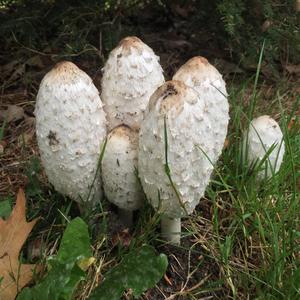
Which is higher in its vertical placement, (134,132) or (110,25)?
(134,132)

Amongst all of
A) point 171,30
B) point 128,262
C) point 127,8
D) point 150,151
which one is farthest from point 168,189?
point 171,30

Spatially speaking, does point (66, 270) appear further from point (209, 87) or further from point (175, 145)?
point (209, 87)

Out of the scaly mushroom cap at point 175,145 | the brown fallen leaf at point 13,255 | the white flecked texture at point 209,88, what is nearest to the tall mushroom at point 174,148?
the scaly mushroom cap at point 175,145

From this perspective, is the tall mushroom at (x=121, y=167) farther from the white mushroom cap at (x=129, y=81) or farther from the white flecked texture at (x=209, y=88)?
the white flecked texture at (x=209, y=88)

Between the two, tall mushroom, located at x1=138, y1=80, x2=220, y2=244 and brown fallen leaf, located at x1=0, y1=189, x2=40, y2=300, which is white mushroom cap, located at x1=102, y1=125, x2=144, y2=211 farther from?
brown fallen leaf, located at x1=0, y1=189, x2=40, y2=300

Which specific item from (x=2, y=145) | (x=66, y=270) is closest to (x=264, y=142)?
(x=66, y=270)
